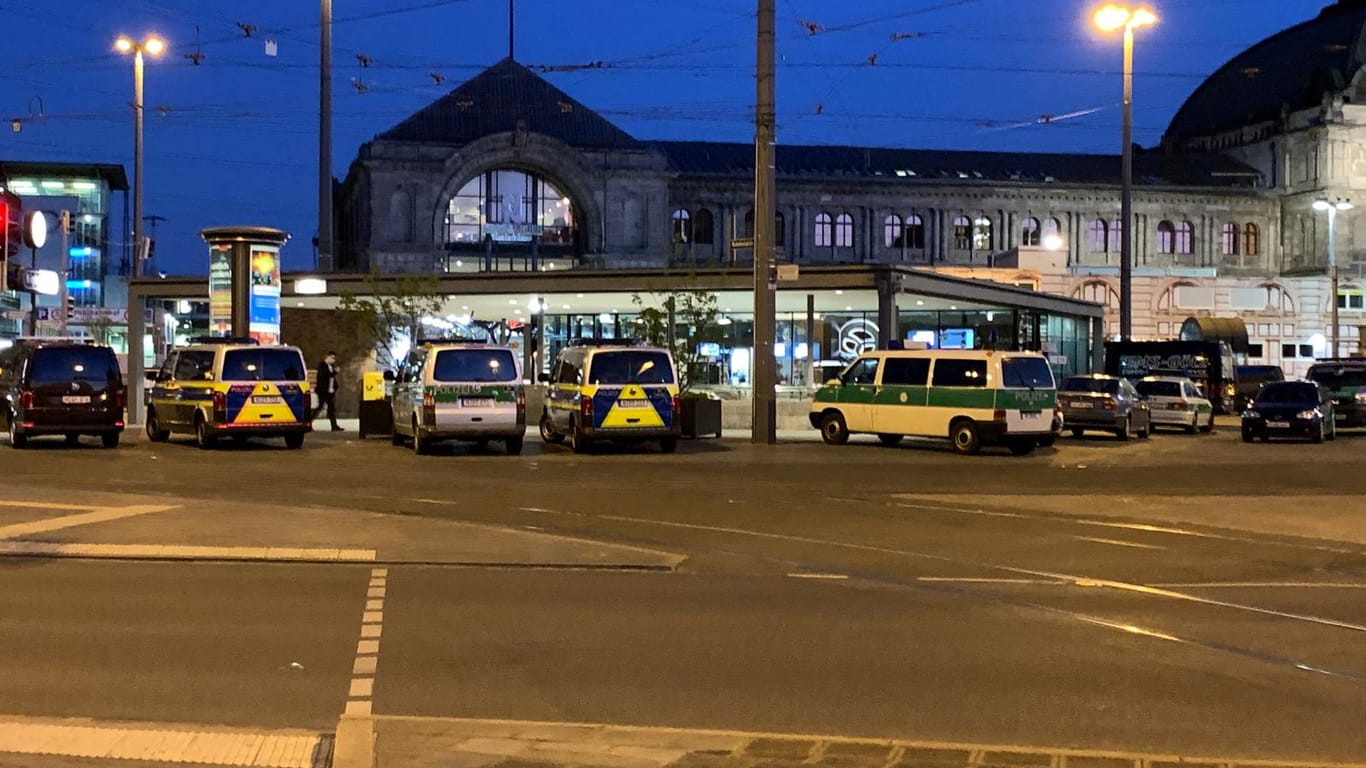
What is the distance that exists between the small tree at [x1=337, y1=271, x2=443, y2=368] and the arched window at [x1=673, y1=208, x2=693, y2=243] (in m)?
40.3

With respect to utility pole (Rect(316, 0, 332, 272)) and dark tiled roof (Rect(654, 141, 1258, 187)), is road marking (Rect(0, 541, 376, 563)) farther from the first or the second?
dark tiled roof (Rect(654, 141, 1258, 187))

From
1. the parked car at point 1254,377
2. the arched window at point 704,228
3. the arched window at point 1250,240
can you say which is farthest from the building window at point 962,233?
the parked car at point 1254,377

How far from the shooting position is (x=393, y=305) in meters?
40.7

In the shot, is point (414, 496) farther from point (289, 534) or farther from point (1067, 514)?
point (1067, 514)

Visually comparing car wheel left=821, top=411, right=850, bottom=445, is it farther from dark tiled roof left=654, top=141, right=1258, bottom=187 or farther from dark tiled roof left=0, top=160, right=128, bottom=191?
dark tiled roof left=0, top=160, right=128, bottom=191

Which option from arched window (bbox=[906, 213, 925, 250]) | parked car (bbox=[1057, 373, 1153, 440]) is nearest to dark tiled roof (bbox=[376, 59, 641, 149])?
arched window (bbox=[906, 213, 925, 250])

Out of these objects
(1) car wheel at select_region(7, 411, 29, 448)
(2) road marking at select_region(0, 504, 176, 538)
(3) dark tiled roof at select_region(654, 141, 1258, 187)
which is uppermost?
(3) dark tiled roof at select_region(654, 141, 1258, 187)

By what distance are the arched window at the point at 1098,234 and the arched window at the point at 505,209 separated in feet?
107

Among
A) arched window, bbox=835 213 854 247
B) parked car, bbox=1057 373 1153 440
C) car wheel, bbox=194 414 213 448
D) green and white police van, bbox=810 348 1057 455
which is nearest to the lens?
car wheel, bbox=194 414 213 448

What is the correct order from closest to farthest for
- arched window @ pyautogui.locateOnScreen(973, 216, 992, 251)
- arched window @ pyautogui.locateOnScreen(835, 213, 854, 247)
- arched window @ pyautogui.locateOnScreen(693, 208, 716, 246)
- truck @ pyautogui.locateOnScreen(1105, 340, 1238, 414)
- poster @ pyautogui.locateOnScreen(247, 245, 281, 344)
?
poster @ pyautogui.locateOnScreen(247, 245, 281, 344), truck @ pyautogui.locateOnScreen(1105, 340, 1238, 414), arched window @ pyautogui.locateOnScreen(693, 208, 716, 246), arched window @ pyautogui.locateOnScreen(835, 213, 854, 247), arched window @ pyautogui.locateOnScreen(973, 216, 992, 251)

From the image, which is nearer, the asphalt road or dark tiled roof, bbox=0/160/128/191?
the asphalt road

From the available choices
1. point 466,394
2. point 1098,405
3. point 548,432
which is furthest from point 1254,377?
point 466,394

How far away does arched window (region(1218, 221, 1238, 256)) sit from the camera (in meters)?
87.8

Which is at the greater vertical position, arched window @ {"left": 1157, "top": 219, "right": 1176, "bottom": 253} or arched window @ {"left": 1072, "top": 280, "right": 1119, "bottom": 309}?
arched window @ {"left": 1157, "top": 219, "right": 1176, "bottom": 253}
